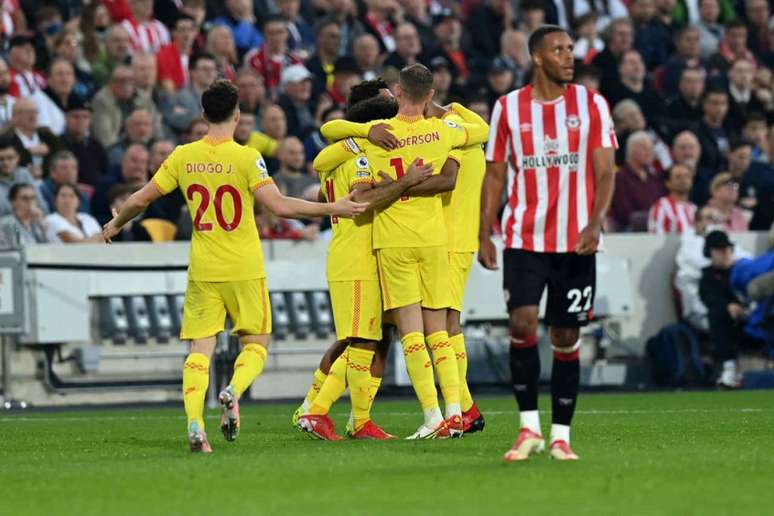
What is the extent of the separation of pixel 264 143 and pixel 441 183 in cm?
870

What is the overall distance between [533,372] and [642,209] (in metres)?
11.9

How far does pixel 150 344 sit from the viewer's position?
18312 millimetres

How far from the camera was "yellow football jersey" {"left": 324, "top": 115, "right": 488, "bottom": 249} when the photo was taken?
11312mm

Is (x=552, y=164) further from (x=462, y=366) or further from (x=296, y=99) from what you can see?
(x=296, y=99)

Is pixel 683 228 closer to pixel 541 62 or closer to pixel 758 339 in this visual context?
pixel 758 339

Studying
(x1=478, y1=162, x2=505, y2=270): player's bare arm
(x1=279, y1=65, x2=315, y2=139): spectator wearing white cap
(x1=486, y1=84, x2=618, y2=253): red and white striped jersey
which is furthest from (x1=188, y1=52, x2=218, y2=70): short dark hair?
(x1=486, y1=84, x2=618, y2=253): red and white striped jersey

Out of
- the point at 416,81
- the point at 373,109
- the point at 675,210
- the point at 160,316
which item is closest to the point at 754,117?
the point at 675,210

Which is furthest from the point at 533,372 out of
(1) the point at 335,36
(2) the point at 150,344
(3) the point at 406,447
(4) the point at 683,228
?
(1) the point at 335,36

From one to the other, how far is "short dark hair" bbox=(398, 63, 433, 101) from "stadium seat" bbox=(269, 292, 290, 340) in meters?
7.56

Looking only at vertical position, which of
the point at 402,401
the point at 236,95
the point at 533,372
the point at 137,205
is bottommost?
the point at 402,401

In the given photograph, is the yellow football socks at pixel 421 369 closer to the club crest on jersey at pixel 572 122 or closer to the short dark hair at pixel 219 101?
the short dark hair at pixel 219 101

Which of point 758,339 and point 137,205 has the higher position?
point 137,205

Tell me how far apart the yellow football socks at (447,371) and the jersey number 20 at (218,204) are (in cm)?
165

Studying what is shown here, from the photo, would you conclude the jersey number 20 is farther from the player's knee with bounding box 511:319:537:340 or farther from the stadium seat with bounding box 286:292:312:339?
the stadium seat with bounding box 286:292:312:339
